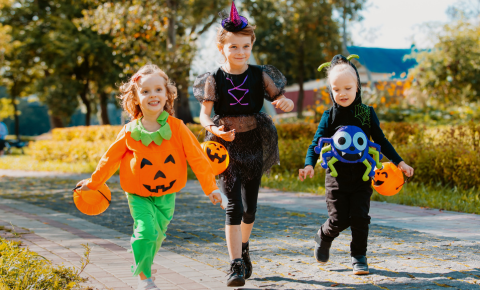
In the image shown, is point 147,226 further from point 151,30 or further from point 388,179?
point 151,30

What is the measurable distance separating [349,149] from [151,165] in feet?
4.62

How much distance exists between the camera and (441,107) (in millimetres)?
16875

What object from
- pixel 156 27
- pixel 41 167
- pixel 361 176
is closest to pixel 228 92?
pixel 361 176

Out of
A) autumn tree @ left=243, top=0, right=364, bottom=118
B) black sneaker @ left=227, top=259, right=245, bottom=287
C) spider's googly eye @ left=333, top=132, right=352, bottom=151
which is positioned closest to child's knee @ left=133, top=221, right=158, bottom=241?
black sneaker @ left=227, top=259, right=245, bottom=287

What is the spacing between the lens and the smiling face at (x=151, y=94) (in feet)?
10.1

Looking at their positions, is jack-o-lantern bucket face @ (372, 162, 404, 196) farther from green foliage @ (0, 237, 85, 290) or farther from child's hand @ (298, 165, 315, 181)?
green foliage @ (0, 237, 85, 290)

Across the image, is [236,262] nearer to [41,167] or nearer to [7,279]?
[7,279]

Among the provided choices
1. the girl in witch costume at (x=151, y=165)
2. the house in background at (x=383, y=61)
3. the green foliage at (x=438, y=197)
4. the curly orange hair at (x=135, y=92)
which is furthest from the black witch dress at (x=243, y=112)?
the house in background at (x=383, y=61)

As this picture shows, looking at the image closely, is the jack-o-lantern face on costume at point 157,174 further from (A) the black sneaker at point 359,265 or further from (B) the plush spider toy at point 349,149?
(A) the black sneaker at point 359,265

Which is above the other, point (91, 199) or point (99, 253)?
point (91, 199)

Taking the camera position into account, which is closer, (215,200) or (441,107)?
(215,200)

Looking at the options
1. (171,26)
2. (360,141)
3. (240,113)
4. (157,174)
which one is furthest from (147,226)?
(171,26)

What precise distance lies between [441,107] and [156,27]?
10206mm

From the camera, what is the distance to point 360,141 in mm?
3449
